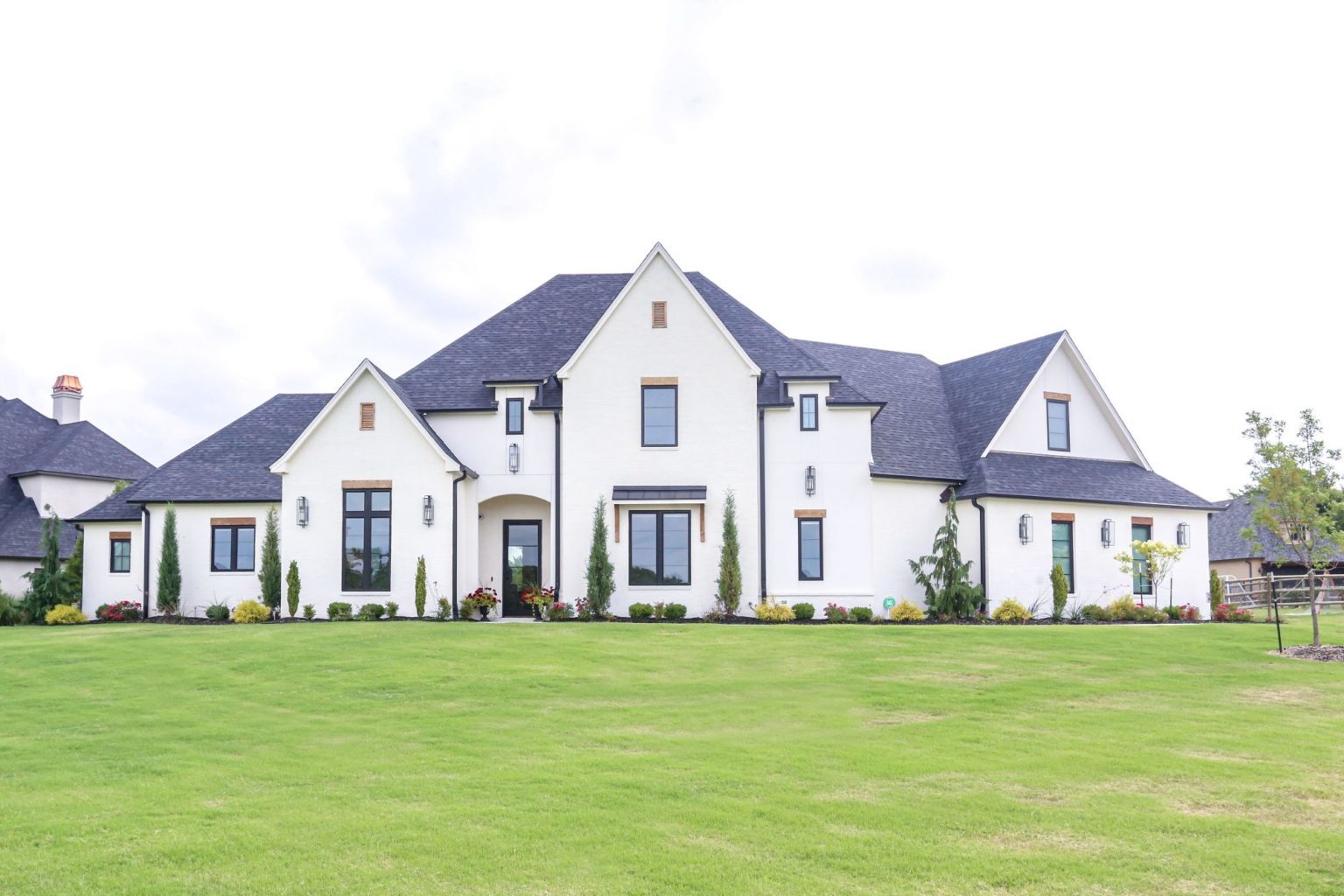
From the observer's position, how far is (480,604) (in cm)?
2862

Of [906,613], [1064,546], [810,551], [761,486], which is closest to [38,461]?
[761,486]

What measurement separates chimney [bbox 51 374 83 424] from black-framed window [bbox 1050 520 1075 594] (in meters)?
37.6

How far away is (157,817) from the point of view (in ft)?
32.4

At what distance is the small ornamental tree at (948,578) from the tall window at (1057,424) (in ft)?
15.9

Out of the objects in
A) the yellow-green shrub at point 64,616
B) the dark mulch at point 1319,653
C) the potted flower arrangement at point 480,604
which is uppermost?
the potted flower arrangement at point 480,604

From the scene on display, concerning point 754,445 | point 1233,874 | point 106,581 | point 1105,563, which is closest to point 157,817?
point 1233,874

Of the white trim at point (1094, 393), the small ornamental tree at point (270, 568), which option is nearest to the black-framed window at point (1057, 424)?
the white trim at point (1094, 393)

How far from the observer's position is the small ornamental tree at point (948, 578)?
1126 inches

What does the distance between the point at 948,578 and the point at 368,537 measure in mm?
15231

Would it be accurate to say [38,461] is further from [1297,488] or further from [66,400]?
[1297,488]

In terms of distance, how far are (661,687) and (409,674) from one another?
4138mm

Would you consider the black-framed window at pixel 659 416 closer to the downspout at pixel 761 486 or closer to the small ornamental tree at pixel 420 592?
the downspout at pixel 761 486

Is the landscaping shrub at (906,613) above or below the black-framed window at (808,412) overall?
below

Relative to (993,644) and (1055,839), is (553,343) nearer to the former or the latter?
(993,644)
